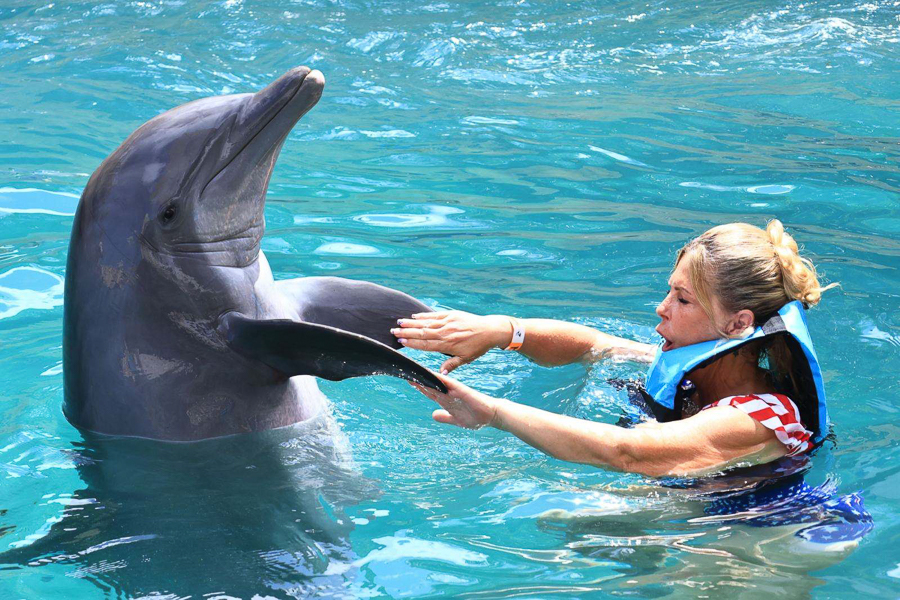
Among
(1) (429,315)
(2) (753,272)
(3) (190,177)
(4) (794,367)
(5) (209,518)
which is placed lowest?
(5) (209,518)

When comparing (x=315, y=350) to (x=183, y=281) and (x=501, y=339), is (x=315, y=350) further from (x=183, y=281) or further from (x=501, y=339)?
(x=501, y=339)

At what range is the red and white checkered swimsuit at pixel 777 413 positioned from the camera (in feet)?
12.9

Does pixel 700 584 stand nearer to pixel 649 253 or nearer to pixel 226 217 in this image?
pixel 226 217

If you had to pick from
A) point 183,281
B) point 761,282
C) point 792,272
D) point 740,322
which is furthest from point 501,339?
point 183,281

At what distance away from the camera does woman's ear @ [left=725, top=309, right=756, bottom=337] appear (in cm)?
405

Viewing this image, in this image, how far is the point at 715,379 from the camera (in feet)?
14.0

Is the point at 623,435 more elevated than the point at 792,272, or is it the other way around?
the point at 792,272

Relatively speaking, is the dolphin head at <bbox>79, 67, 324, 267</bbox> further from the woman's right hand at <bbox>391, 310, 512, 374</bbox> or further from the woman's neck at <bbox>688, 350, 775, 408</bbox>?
the woman's neck at <bbox>688, 350, 775, 408</bbox>

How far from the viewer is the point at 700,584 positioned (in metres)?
3.51

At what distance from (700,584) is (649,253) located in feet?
12.6

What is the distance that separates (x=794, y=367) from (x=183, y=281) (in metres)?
2.43

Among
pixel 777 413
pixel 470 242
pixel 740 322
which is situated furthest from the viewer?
pixel 470 242

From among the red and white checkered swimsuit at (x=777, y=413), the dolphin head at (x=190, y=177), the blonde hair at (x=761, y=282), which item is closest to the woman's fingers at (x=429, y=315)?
the dolphin head at (x=190, y=177)

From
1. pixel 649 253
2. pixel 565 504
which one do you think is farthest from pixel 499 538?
pixel 649 253
